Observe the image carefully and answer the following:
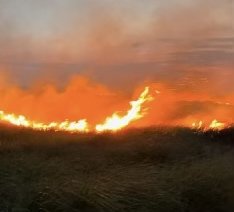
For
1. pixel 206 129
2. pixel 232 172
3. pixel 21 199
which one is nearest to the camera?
pixel 21 199

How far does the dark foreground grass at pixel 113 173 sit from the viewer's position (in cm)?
1259

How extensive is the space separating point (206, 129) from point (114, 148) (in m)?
6.77

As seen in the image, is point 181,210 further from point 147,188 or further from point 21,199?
point 21,199

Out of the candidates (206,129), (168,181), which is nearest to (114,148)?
(168,181)

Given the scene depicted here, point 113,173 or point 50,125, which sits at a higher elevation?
point 50,125

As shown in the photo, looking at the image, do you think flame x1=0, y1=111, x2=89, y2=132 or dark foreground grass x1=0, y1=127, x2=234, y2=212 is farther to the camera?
flame x1=0, y1=111, x2=89, y2=132

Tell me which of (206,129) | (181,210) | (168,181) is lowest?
(181,210)

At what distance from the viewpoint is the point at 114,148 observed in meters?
18.0

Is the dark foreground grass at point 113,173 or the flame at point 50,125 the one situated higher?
the flame at point 50,125

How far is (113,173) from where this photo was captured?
1462 centimetres

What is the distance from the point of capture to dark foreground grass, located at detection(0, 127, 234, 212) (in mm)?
12586

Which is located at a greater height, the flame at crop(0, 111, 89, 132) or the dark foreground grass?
the flame at crop(0, 111, 89, 132)

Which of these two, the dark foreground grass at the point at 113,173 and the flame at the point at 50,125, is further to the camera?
the flame at the point at 50,125

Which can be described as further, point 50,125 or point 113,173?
point 50,125
